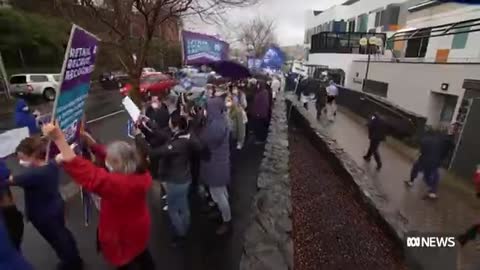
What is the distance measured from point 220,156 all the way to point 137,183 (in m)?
1.98

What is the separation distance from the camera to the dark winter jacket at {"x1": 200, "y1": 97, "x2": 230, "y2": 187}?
14.1 ft

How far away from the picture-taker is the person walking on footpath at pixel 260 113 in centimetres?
902

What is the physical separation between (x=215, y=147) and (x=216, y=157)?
0.14 metres

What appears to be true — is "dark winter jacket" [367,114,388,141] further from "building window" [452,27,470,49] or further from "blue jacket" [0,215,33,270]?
"building window" [452,27,470,49]

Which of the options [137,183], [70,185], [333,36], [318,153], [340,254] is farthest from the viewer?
[333,36]

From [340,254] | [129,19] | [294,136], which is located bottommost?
[294,136]

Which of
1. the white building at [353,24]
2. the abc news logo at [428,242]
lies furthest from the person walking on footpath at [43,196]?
the white building at [353,24]

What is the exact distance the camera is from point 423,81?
16.1 meters

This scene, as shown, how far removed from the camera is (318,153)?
9.25 metres

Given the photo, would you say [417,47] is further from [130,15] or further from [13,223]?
[13,223]

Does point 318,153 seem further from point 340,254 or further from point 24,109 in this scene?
point 24,109

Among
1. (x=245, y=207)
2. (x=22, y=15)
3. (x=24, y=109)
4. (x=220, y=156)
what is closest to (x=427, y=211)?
(x=245, y=207)

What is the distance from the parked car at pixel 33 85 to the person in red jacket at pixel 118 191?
20539 millimetres

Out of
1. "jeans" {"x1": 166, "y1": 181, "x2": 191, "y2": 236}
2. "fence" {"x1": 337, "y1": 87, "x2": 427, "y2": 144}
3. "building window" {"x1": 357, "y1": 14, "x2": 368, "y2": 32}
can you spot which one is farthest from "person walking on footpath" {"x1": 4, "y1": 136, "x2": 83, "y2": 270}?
"building window" {"x1": 357, "y1": 14, "x2": 368, "y2": 32}
